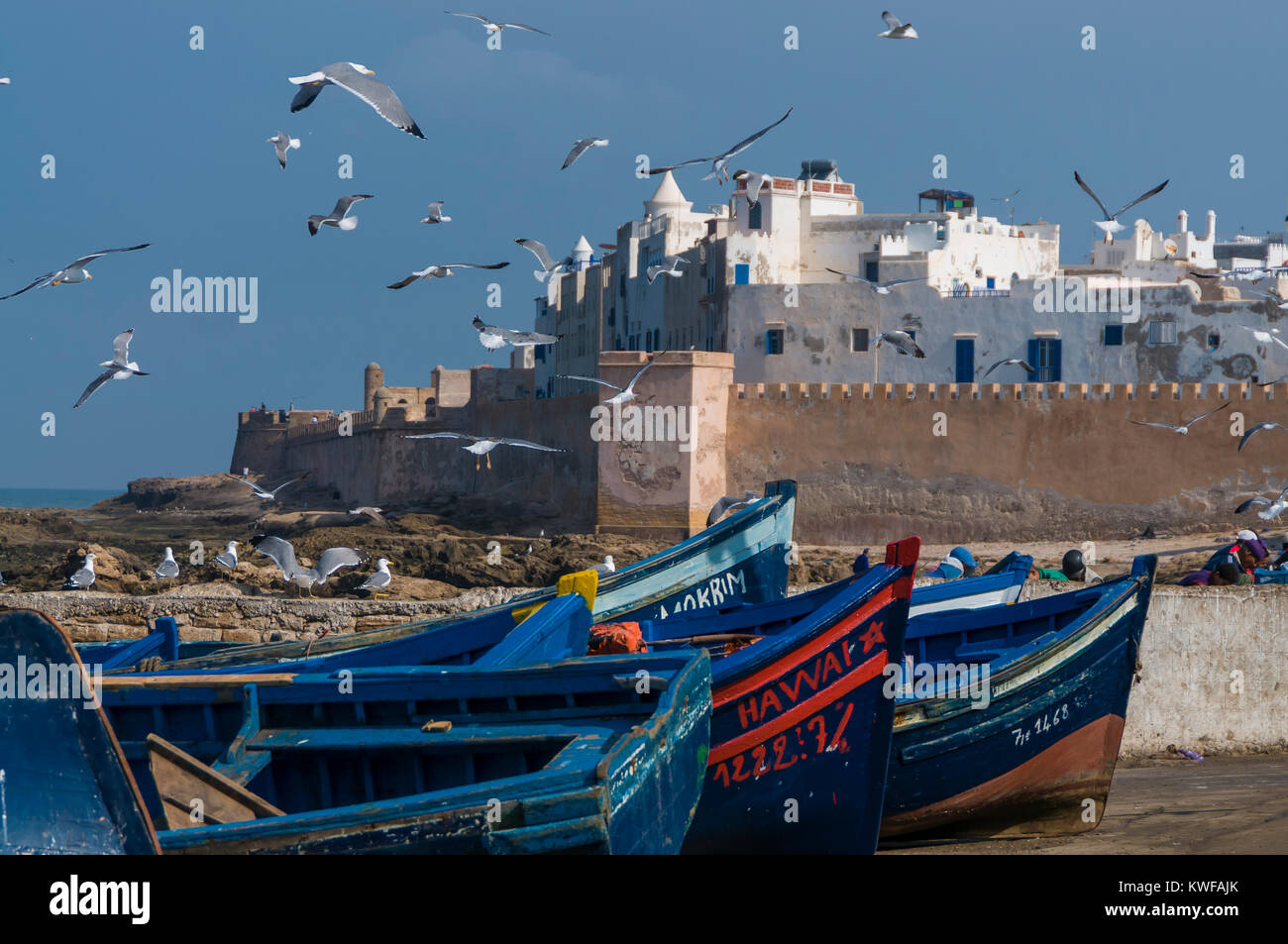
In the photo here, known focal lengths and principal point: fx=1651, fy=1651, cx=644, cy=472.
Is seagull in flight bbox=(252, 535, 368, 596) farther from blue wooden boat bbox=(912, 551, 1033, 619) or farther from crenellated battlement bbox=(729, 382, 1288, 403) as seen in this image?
crenellated battlement bbox=(729, 382, 1288, 403)

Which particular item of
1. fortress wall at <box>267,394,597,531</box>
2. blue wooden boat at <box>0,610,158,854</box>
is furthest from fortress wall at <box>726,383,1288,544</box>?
blue wooden boat at <box>0,610,158,854</box>

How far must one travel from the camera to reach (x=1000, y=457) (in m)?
30.0

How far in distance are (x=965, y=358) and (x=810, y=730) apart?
2742cm

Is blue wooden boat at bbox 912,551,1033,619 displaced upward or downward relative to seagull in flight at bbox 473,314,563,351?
downward

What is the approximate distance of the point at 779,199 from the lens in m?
38.9

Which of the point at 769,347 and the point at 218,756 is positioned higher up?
the point at 769,347

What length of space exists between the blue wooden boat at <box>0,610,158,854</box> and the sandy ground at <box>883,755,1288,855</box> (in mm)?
4932

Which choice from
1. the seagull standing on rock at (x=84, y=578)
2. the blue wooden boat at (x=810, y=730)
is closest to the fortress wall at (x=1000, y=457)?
the seagull standing on rock at (x=84, y=578)

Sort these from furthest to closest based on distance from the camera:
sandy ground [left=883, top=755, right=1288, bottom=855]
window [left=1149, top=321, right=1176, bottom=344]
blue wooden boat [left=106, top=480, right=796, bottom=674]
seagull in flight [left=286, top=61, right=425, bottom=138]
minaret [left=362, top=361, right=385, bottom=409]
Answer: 1. minaret [left=362, top=361, right=385, bottom=409]
2. window [left=1149, top=321, right=1176, bottom=344]
3. seagull in flight [left=286, top=61, right=425, bottom=138]
4. sandy ground [left=883, top=755, right=1288, bottom=855]
5. blue wooden boat [left=106, top=480, right=796, bottom=674]

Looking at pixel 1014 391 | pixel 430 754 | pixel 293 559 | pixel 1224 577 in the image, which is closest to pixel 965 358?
pixel 1014 391

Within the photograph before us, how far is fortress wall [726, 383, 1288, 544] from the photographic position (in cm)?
2873
